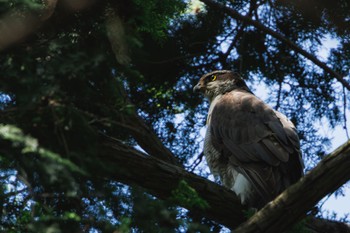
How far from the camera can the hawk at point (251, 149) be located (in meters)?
5.37

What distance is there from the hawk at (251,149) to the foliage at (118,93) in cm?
52

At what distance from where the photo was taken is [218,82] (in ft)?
22.7

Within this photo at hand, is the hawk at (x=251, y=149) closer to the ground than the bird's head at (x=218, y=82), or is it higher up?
closer to the ground

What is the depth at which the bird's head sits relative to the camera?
6887 millimetres

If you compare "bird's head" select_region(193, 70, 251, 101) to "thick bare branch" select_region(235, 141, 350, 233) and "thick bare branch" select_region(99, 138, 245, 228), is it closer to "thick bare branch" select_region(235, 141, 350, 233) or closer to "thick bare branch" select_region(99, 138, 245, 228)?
"thick bare branch" select_region(99, 138, 245, 228)

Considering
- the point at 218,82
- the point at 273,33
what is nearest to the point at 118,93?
the point at 273,33

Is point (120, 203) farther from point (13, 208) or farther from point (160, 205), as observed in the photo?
point (13, 208)

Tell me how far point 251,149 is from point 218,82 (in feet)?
4.79

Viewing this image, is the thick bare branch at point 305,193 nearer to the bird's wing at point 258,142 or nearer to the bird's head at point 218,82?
the bird's wing at point 258,142

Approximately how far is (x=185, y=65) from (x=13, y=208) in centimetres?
328

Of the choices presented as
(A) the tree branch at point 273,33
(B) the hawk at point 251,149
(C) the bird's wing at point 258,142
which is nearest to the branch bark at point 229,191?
(B) the hawk at point 251,149

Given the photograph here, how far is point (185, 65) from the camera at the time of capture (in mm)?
7133

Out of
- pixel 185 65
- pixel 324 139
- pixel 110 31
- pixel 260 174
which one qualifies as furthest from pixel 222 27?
pixel 110 31

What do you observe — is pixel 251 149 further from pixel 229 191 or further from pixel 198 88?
pixel 198 88
